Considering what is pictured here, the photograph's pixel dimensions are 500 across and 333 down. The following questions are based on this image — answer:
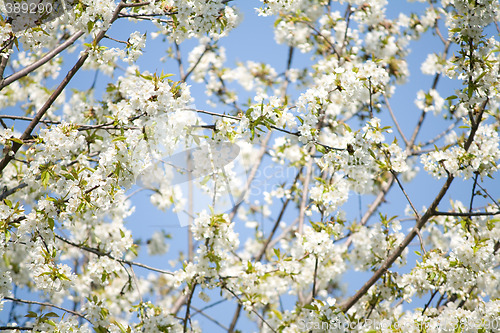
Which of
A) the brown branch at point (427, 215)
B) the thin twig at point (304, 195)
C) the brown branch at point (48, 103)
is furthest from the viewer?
the thin twig at point (304, 195)

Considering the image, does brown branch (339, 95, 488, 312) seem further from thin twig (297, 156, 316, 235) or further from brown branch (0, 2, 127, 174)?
brown branch (0, 2, 127, 174)

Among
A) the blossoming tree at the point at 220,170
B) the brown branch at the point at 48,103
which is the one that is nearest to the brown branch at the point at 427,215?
the blossoming tree at the point at 220,170

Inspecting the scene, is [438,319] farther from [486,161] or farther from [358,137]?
[358,137]

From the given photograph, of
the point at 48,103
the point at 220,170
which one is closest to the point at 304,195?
the point at 220,170

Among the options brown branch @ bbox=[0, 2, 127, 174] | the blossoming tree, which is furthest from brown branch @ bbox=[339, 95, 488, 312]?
brown branch @ bbox=[0, 2, 127, 174]

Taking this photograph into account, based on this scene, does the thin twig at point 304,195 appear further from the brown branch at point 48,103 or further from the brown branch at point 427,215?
the brown branch at point 48,103

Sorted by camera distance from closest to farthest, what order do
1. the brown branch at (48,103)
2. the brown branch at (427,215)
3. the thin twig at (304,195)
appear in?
the brown branch at (48,103)
the brown branch at (427,215)
the thin twig at (304,195)

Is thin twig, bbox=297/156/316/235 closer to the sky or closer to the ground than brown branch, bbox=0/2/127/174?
closer to the sky

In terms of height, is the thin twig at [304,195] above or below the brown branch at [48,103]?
above

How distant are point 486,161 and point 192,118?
2247mm

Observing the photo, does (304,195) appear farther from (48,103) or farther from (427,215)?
(48,103)

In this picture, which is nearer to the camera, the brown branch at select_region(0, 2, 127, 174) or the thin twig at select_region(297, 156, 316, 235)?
the brown branch at select_region(0, 2, 127, 174)

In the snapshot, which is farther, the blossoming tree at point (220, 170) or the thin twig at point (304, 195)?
the thin twig at point (304, 195)

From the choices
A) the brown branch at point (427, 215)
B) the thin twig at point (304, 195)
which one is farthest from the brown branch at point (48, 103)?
the brown branch at point (427, 215)
